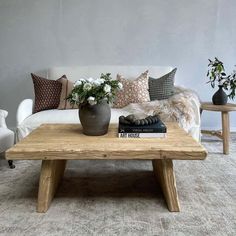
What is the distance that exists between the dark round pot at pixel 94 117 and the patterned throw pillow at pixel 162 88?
125cm

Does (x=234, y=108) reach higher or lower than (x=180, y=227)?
higher

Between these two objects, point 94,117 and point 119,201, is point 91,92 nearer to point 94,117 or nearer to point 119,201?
point 94,117

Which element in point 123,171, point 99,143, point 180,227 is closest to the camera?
point 180,227

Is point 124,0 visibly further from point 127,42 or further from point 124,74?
point 124,74

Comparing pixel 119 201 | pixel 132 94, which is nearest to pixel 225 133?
pixel 132 94

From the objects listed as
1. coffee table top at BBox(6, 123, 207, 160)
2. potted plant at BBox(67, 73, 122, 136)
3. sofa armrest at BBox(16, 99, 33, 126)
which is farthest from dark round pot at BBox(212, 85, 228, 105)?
sofa armrest at BBox(16, 99, 33, 126)

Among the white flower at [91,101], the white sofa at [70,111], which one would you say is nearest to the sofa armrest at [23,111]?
the white sofa at [70,111]

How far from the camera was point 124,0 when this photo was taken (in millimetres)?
3408

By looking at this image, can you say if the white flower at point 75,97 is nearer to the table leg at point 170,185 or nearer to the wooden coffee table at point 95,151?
the wooden coffee table at point 95,151

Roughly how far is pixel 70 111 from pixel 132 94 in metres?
0.68

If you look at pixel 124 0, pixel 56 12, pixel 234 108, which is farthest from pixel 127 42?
pixel 234 108

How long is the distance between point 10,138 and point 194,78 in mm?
2393

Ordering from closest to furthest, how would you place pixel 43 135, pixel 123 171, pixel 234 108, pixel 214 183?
pixel 43 135 < pixel 214 183 < pixel 123 171 < pixel 234 108

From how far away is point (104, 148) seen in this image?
1596 mm
